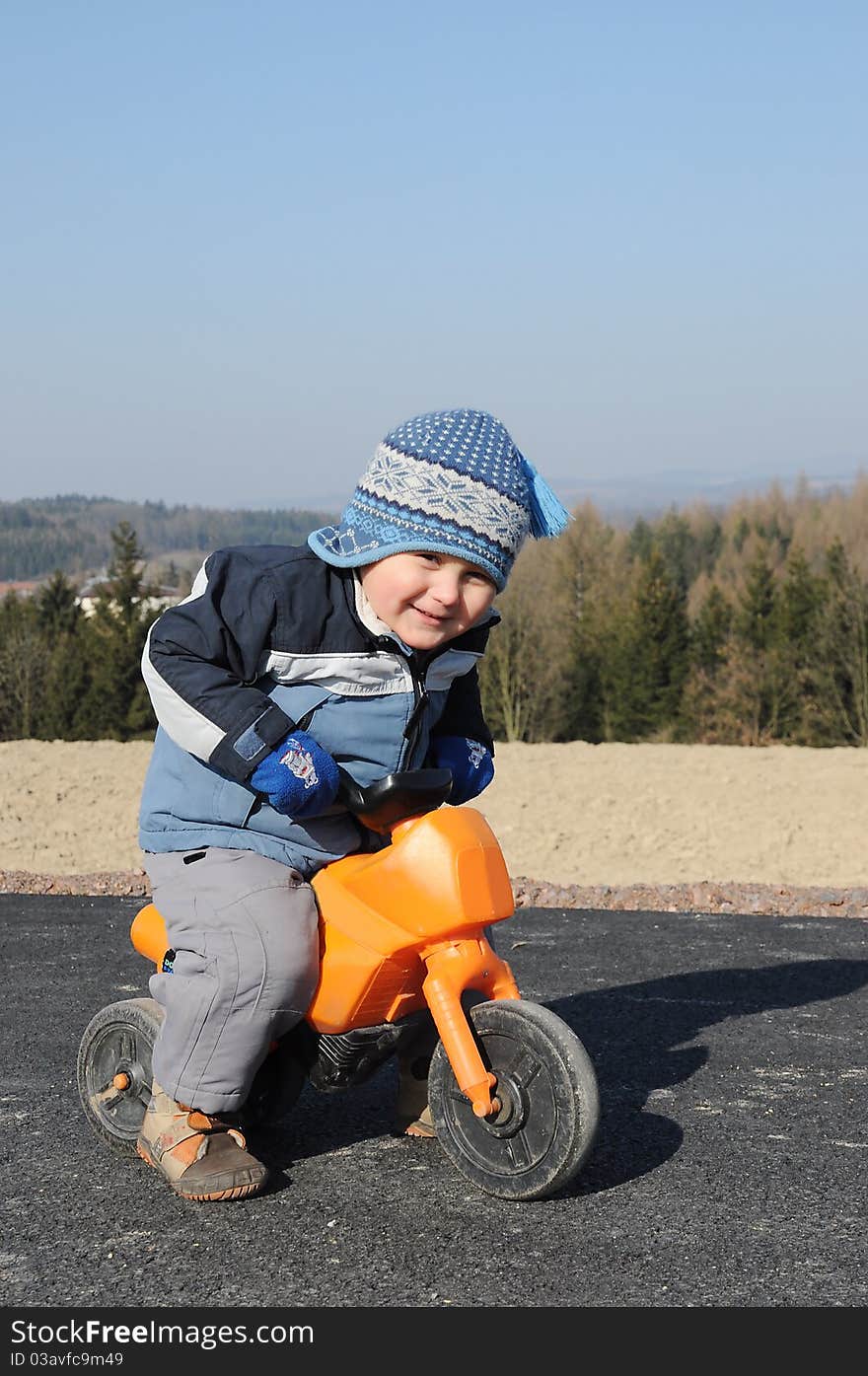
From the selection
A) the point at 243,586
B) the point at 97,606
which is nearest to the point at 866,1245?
the point at 243,586

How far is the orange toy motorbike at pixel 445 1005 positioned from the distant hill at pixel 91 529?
353 feet

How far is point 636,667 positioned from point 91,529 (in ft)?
399

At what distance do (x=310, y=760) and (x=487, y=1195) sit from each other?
40.6 inches

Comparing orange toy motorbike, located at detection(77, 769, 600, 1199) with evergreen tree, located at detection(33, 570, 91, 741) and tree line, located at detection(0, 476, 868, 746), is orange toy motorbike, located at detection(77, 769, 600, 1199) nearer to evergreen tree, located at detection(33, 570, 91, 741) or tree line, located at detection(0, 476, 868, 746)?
tree line, located at detection(0, 476, 868, 746)

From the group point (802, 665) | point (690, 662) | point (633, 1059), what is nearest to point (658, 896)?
point (633, 1059)

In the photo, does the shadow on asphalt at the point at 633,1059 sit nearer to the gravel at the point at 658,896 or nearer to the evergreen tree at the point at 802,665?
the gravel at the point at 658,896

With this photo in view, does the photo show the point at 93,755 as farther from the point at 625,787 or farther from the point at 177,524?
the point at 177,524

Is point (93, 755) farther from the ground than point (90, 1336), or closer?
closer

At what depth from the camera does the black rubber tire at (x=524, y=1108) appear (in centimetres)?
307

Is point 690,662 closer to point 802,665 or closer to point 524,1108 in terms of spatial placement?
point 802,665

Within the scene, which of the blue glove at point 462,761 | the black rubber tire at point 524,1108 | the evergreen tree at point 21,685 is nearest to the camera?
the black rubber tire at point 524,1108

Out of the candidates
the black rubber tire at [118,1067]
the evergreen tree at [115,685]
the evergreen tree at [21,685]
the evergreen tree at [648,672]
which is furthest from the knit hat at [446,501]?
the evergreen tree at [21,685]

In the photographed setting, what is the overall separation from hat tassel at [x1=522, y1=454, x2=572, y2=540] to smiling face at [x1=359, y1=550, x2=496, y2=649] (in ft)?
0.73

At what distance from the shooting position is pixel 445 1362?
250 centimetres
